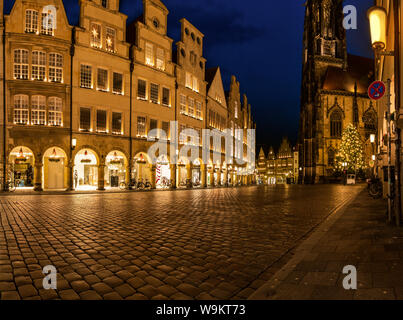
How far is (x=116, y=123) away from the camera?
3186 cm

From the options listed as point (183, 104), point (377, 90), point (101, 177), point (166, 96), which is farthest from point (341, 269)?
point (183, 104)

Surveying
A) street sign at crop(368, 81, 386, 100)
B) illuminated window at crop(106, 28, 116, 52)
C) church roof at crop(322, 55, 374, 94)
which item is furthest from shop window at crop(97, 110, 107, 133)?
church roof at crop(322, 55, 374, 94)

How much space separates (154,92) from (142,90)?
184 cm

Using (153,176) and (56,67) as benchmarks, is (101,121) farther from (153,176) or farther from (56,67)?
(153,176)

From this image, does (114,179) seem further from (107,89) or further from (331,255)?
(331,255)

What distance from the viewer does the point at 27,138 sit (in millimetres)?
26281

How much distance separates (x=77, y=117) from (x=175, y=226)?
22.9m

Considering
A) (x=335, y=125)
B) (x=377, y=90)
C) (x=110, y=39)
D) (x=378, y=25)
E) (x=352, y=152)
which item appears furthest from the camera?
(x=335, y=125)

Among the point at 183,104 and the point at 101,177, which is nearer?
the point at 101,177


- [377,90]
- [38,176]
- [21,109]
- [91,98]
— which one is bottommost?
[38,176]

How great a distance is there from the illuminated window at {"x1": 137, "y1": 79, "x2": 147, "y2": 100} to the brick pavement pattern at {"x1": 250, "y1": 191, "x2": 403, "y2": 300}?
2950 cm

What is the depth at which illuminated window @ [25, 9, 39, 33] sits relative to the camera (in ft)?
87.0

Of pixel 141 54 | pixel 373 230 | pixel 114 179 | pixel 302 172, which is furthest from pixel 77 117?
pixel 302 172

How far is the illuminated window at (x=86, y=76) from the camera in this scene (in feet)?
95.8
